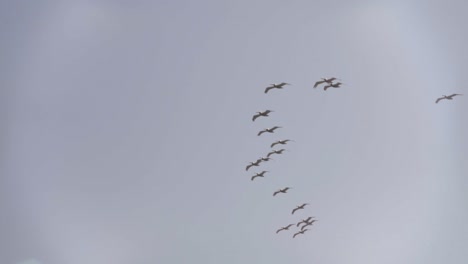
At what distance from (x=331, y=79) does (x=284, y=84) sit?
12194 mm

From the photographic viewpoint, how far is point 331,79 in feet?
656

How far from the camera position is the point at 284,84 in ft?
653
